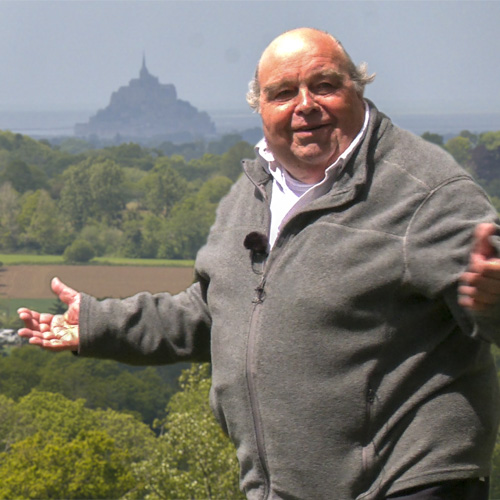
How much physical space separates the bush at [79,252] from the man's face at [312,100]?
6251cm

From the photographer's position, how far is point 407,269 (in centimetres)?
214

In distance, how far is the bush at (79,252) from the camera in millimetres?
64562

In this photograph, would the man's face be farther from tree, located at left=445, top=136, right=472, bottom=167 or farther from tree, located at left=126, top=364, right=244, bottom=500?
tree, located at left=445, top=136, right=472, bottom=167

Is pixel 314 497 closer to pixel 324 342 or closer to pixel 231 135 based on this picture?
pixel 324 342

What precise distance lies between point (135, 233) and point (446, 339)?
227 ft

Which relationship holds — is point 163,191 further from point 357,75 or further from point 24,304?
point 357,75

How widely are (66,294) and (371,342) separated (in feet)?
3.31

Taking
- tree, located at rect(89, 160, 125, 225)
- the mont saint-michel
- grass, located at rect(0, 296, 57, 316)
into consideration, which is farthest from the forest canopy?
the mont saint-michel

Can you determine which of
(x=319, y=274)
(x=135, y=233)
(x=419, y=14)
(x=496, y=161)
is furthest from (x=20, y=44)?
(x=319, y=274)

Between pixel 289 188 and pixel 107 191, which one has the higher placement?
pixel 289 188

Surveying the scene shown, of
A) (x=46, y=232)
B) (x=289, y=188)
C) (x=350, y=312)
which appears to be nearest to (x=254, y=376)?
(x=350, y=312)

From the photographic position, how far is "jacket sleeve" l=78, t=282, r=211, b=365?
2.73 m

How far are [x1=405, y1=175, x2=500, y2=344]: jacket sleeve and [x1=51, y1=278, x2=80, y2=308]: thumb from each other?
106cm

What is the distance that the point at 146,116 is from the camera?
153 m
